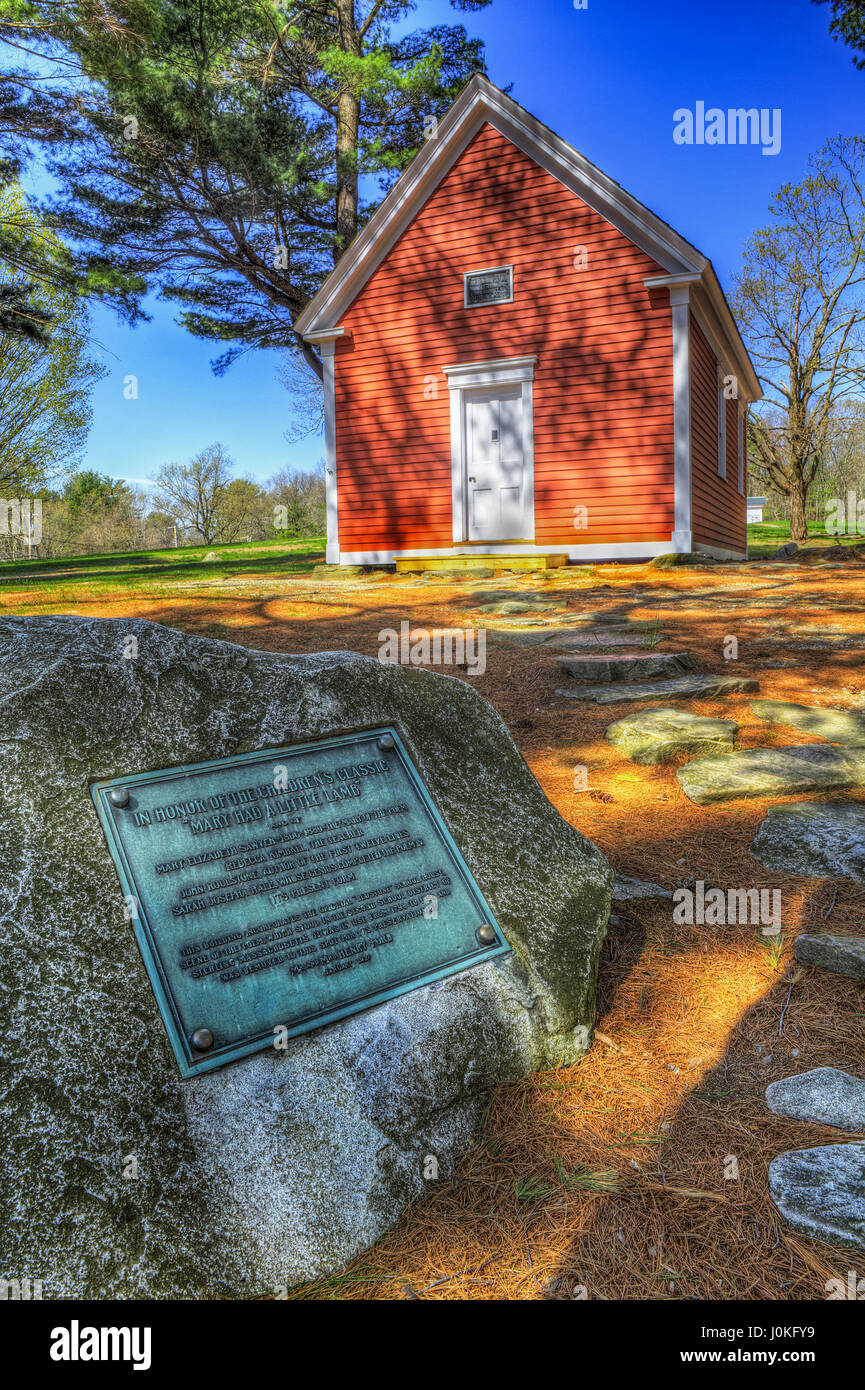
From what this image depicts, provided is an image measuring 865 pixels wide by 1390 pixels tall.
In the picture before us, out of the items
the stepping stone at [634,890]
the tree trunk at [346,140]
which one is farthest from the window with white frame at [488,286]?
the stepping stone at [634,890]

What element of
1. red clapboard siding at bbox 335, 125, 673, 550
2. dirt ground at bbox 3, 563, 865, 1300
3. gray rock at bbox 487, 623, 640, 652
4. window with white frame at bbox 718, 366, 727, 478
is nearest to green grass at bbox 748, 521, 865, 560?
window with white frame at bbox 718, 366, 727, 478

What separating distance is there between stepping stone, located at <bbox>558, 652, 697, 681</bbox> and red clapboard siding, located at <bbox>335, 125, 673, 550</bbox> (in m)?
7.84

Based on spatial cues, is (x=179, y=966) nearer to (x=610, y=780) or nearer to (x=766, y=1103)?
(x=766, y=1103)

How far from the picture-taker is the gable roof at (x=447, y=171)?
1258 centimetres

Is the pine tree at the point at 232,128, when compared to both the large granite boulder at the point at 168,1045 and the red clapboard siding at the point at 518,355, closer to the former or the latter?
the red clapboard siding at the point at 518,355

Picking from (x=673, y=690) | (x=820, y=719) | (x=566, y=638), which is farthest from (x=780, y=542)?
(x=820, y=719)

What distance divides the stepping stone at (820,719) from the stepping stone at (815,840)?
1055 mm

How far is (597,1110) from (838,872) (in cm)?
164

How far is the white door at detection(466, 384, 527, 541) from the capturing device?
14.2 m

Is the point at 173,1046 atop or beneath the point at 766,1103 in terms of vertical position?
atop

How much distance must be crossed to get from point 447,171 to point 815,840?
14.6 metres

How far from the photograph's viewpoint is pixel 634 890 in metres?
3.15

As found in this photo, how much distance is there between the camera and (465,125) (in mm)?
13789

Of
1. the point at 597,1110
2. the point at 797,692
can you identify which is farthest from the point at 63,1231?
the point at 797,692
